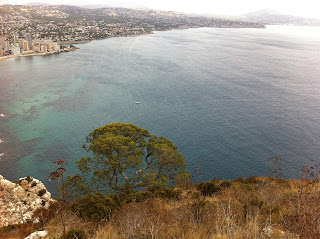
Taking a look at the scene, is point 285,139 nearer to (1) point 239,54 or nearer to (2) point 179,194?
(2) point 179,194

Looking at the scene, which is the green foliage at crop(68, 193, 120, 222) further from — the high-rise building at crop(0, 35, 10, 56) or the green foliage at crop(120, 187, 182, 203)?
the high-rise building at crop(0, 35, 10, 56)

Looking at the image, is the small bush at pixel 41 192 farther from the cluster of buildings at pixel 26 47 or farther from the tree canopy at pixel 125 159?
the cluster of buildings at pixel 26 47

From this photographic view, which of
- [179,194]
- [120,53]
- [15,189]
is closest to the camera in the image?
[179,194]

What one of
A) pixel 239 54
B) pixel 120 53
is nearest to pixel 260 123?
pixel 239 54

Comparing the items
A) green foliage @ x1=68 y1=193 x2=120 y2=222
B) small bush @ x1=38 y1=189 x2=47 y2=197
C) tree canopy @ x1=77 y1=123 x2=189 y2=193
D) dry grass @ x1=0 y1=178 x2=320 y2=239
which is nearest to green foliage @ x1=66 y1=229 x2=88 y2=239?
dry grass @ x1=0 y1=178 x2=320 y2=239

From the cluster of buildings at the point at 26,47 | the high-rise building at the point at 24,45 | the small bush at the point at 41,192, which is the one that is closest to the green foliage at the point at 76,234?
the small bush at the point at 41,192

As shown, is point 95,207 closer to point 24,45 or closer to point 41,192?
point 41,192
